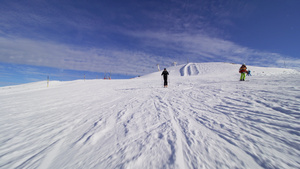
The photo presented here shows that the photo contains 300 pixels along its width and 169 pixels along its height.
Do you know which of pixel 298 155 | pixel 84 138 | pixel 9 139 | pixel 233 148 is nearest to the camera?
pixel 298 155

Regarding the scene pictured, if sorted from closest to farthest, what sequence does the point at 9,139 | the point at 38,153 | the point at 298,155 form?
the point at 298,155
the point at 38,153
the point at 9,139

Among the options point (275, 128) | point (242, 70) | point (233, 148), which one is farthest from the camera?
point (242, 70)

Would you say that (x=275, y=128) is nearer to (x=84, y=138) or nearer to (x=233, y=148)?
(x=233, y=148)

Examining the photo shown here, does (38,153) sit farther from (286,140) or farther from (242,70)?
(242,70)

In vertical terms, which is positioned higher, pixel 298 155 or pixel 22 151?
pixel 298 155

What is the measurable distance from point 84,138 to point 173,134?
7.64 feet

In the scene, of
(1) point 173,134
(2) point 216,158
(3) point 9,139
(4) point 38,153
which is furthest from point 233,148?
(3) point 9,139

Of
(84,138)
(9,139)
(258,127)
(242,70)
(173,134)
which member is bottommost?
(9,139)

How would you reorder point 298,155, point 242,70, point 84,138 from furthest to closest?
point 242,70, point 84,138, point 298,155

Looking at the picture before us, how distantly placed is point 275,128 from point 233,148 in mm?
1531

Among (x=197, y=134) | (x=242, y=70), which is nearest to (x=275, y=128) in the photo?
(x=197, y=134)

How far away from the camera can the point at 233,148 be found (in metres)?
2.02

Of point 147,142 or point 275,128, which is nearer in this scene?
point 147,142

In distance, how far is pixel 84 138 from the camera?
276 centimetres
